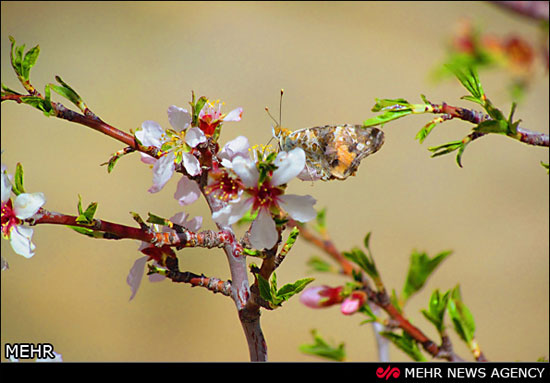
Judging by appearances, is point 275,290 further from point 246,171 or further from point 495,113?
point 495,113

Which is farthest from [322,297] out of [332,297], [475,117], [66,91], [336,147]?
[66,91]

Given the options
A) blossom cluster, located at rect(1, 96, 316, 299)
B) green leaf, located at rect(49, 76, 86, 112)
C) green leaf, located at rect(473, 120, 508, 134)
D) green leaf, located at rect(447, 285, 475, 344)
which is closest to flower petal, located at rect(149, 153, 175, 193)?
blossom cluster, located at rect(1, 96, 316, 299)

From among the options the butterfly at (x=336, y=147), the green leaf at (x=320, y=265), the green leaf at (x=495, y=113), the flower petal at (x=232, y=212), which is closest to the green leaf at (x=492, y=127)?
the green leaf at (x=495, y=113)

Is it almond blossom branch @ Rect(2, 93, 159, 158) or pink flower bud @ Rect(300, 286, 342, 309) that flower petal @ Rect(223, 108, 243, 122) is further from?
pink flower bud @ Rect(300, 286, 342, 309)

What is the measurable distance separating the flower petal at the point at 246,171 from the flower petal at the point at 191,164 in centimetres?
6

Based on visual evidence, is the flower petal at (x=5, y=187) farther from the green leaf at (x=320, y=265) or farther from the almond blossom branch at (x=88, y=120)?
the green leaf at (x=320, y=265)

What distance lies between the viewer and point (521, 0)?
0.43 metres

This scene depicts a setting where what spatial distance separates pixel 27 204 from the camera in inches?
20.2

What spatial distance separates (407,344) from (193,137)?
0.42 meters

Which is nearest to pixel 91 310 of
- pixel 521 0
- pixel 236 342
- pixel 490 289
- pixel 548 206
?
pixel 236 342

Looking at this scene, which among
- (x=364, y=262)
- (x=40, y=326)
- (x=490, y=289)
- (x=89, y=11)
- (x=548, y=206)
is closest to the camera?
(x=364, y=262)

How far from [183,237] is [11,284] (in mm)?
2474

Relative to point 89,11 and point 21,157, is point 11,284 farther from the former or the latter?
point 89,11
